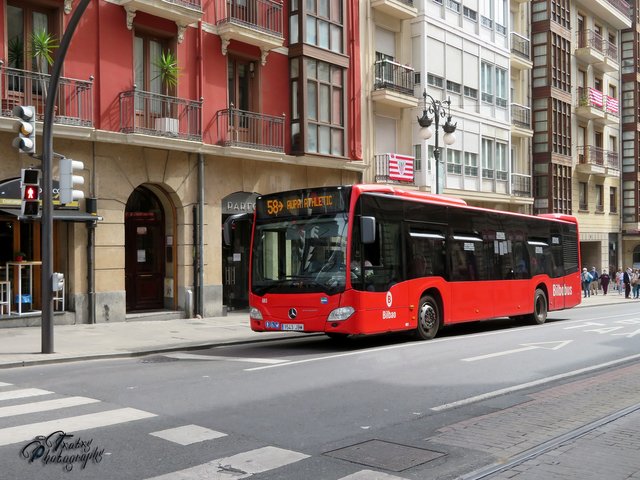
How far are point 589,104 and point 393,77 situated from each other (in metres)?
21.2

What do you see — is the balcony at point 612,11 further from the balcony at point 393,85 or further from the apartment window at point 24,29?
the apartment window at point 24,29

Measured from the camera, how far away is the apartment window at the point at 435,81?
30.1 meters

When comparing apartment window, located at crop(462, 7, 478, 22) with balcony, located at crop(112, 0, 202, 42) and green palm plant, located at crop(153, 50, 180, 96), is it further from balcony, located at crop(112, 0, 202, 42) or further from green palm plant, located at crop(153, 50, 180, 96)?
green palm plant, located at crop(153, 50, 180, 96)

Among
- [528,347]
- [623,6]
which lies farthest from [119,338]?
[623,6]

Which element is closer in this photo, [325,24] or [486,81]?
[325,24]

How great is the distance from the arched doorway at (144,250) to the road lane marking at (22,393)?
11.8m

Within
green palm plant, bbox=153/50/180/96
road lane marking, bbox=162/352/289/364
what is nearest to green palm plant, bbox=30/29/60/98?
green palm plant, bbox=153/50/180/96

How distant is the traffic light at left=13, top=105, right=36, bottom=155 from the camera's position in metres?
12.4

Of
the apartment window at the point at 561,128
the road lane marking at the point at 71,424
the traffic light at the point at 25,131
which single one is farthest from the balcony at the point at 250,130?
the apartment window at the point at 561,128

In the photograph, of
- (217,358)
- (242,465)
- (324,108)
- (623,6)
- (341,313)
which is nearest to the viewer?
(242,465)

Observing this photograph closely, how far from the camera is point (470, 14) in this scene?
1302 inches

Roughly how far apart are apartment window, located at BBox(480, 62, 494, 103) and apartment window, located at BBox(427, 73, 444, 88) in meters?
3.75

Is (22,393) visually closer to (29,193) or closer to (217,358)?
(217,358)

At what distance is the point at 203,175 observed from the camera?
2123cm
